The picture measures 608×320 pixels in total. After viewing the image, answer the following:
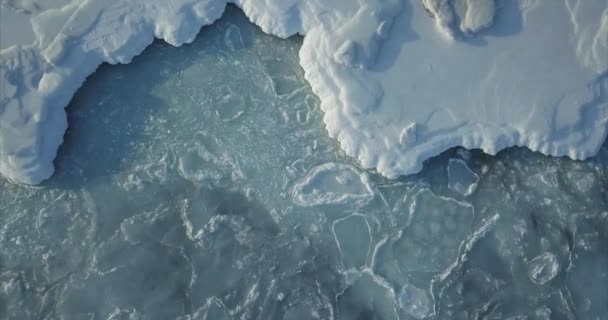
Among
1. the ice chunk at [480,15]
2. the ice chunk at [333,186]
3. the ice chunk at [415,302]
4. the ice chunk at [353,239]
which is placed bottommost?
the ice chunk at [415,302]

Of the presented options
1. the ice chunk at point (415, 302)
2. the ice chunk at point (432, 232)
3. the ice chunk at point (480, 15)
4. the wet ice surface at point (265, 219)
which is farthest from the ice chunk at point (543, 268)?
the ice chunk at point (480, 15)

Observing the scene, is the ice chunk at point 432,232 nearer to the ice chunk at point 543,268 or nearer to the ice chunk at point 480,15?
the ice chunk at point 543,268

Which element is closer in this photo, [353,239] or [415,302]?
[415,302]

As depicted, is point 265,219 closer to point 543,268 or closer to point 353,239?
point 353,239

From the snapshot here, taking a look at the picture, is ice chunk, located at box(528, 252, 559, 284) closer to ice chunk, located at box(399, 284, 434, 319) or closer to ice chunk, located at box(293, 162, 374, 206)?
ice chunk, located at box(399, 284, 434, 319)

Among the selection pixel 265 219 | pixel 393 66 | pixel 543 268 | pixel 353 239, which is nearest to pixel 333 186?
pixel 353 239
